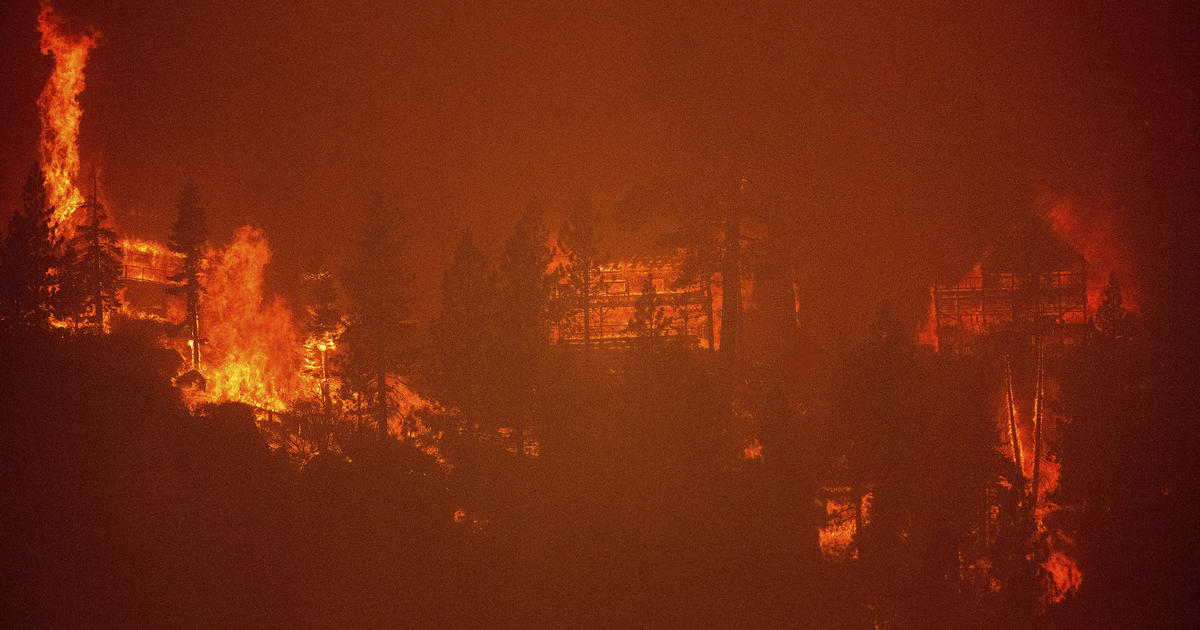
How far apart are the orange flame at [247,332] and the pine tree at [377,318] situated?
7.58 meters

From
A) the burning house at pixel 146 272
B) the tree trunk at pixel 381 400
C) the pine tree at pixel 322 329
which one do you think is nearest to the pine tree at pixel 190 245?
the pine tree at pixel 322 329

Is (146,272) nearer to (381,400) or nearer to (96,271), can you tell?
(96,271)

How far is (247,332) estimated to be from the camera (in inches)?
2076

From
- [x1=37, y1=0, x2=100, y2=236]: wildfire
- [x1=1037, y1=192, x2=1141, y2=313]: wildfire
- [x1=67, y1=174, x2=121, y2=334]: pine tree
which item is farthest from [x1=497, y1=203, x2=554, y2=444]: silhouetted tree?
[x1=1037, y1=192, x2=1141, y2=313]: wildfire

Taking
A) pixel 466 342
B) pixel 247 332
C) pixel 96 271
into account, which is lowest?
pixel 466 342

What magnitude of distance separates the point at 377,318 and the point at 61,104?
37.1 m

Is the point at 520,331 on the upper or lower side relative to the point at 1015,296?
lower

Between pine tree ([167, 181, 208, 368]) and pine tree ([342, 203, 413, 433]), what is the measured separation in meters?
11.5

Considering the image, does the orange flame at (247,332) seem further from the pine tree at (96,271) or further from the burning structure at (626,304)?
the burning structure at (626,304)

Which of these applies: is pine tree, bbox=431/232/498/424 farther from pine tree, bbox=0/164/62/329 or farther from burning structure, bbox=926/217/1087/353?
burning structure, bbox=926/217/1087/353

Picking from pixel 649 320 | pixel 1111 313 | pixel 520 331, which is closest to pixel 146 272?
pixel 520 331

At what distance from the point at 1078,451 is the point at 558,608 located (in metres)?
25.6

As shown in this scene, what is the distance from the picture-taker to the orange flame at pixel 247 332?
1655 inches

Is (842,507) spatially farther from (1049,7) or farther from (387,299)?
(1049,7)
